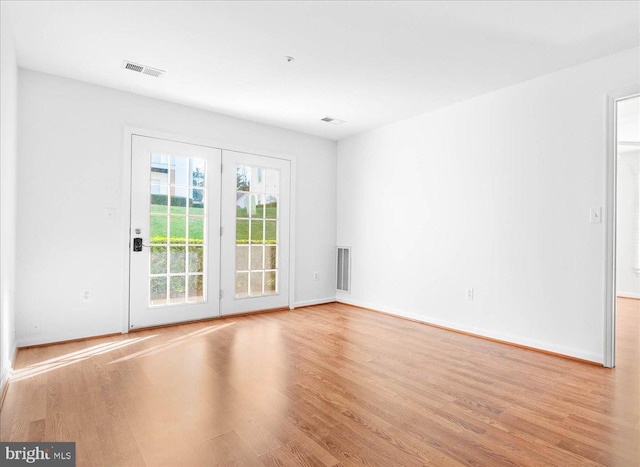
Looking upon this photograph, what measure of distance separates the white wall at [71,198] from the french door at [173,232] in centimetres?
17

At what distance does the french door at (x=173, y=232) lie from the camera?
3982 mm

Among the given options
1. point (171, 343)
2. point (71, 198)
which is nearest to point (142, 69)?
point (71, 198)

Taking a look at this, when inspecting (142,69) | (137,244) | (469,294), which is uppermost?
(142,69)

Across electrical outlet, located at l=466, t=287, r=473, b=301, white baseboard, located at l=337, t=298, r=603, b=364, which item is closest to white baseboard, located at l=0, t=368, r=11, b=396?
white baseboard, located at l=337, t=298, r=603, b=364

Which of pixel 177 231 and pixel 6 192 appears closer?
pixel 6 192

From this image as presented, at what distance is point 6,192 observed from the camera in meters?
2.66

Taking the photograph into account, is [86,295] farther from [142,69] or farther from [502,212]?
[502,212]

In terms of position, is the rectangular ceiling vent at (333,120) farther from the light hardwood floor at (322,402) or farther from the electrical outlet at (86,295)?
the electrical outlet at (86,295)

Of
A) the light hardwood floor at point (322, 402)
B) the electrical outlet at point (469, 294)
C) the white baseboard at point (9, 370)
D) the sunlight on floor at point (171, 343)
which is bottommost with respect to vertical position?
the sunlight on floor at point (171, 343)

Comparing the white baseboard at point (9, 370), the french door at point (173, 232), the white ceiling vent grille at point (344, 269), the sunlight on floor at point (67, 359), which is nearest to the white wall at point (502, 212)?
the white ceiling vent grille at point (344, 269)

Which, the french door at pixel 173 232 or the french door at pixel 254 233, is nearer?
the french door at pixel 173 232

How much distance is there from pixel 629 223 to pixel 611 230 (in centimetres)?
481

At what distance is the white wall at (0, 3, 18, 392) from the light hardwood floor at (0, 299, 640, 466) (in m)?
0.29

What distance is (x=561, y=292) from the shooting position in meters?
3.31
